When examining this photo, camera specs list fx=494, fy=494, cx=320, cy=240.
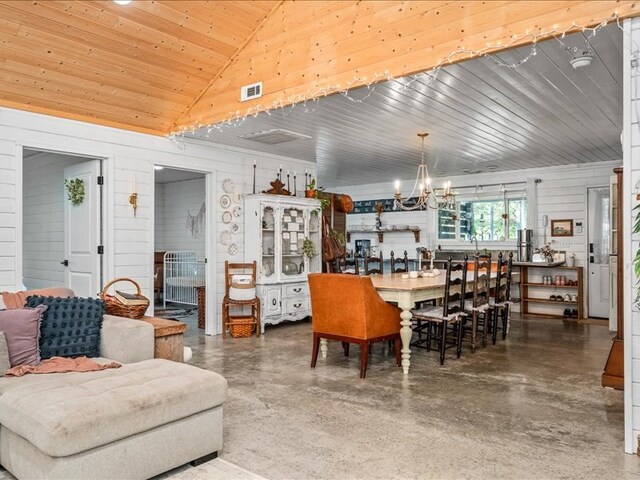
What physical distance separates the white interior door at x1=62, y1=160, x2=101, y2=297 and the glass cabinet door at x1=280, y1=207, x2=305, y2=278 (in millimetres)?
2406

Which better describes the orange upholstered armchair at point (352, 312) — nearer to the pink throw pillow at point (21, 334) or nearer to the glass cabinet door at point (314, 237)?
the pink throw pillow at point (21, 334)

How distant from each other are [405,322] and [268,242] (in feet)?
9.77

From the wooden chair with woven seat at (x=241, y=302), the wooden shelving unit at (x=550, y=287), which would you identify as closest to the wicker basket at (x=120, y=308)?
the wooden chair with woven seat at (x=241, y=302)

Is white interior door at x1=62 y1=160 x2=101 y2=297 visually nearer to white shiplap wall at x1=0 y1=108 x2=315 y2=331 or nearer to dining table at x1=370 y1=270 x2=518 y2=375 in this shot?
white shiplap wall at x1=0 y1=108 x2=315 y2=331

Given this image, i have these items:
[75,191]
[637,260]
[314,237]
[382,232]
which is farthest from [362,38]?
[382,232]

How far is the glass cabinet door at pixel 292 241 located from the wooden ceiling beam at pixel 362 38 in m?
2.14

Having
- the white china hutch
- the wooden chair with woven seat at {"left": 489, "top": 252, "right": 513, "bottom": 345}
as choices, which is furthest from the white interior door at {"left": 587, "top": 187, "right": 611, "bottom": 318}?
the white china hutch

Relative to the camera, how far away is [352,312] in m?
4.23

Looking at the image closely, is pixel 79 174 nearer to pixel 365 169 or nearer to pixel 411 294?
pixel 411 294

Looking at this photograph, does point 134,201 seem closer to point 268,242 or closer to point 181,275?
point 268,242

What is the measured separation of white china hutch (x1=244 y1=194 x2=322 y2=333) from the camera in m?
6.58

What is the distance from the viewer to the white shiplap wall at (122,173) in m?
4.59

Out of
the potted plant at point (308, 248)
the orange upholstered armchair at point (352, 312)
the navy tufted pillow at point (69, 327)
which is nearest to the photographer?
the navy tufted pillow at point (69, 327)

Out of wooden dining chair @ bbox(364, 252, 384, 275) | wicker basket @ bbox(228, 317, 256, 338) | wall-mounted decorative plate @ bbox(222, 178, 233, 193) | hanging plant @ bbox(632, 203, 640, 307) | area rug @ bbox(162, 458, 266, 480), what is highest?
wall-mounted decorative plate @ bbox(222, 178, 233, 193)
